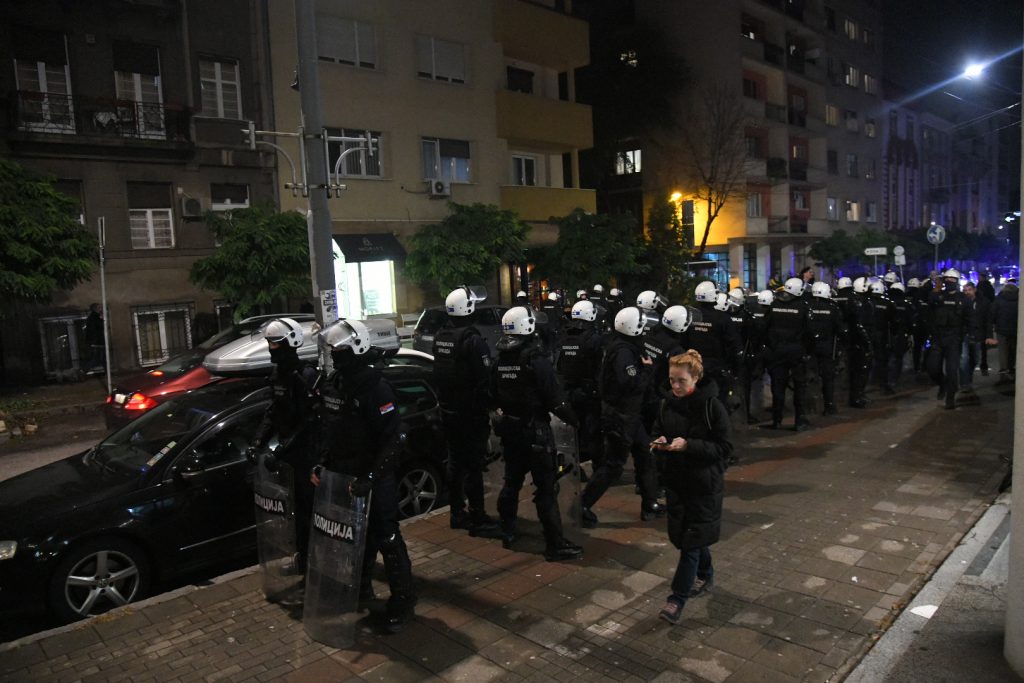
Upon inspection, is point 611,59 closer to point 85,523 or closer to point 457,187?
point 457,187

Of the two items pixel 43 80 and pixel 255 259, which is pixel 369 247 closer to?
pixel 255 259

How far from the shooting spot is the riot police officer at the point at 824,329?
10453 mm

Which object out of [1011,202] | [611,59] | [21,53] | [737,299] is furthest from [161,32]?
[1011,202]

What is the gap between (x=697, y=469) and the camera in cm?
454

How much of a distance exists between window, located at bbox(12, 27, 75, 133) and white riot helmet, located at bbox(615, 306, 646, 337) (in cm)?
1711

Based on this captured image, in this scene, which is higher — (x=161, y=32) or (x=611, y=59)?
(x=611, y=59)

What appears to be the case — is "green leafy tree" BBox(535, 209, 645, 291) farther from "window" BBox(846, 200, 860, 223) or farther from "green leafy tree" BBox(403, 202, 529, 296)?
"window" BBox(846, 200, 860, 223)

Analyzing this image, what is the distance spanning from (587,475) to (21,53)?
18.0 metres

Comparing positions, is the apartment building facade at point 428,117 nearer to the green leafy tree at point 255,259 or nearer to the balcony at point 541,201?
the balcony at point 541,201

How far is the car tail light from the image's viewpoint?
9742mm

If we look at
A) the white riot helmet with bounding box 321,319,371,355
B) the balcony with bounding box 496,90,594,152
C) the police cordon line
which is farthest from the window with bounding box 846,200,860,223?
the white riot helmet with bounding box 321,319,371,355

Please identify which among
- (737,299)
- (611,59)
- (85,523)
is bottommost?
(85,523)

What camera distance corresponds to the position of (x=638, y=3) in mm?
37438

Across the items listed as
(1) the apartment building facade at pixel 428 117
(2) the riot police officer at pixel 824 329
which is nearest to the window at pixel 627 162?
(1) the apartment building facade at pixel 428 117
